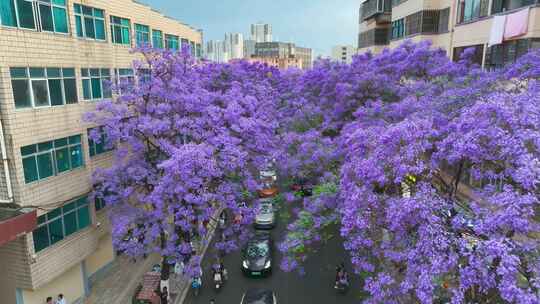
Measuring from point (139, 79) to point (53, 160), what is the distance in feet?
19.2

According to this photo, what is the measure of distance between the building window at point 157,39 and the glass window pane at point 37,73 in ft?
38.6

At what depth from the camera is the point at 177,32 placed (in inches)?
1155

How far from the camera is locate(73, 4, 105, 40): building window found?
15.6 metres

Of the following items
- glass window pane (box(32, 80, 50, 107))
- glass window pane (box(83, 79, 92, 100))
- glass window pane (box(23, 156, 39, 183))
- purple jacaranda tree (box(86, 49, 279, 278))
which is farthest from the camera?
glass window pane (box(83, 79, 92, 100))

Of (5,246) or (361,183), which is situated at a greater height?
(361,183)

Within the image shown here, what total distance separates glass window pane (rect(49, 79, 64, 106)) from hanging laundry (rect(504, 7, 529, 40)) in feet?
64.0

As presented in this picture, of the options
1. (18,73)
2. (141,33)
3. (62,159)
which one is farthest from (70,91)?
(141,33)

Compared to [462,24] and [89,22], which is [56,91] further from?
[462,24]

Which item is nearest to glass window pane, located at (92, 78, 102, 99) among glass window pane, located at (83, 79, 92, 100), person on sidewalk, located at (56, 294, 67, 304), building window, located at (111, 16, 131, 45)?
glass window pane, located at (83, 79, 92, 100)

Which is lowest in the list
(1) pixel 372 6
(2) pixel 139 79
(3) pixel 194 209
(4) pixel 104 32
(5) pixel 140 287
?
(5) pixel 140 287

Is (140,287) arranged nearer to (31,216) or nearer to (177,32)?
(31,216)

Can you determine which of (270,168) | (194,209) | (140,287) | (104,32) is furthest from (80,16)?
(270,168)

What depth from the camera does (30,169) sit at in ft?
41.7

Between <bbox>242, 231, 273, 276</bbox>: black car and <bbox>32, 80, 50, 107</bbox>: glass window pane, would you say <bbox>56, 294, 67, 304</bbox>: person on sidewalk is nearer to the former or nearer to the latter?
<bbox>32, 80, 50, 107</bbox>: glass window pane
